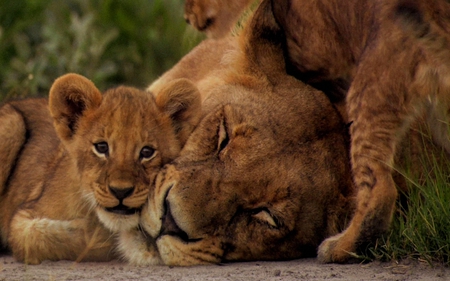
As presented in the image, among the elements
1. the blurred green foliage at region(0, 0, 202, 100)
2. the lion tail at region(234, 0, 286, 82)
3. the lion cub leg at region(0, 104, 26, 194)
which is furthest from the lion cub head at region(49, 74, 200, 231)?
the blurred green foliage at region(0, 0, 202, 100)

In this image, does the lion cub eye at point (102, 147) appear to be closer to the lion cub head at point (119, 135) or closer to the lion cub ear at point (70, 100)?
the lion cub head at point (119, 135)

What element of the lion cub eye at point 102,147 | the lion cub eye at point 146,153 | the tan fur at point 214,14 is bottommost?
the lion cub eye at point 146,153

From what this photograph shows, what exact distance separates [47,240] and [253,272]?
90 centimetres

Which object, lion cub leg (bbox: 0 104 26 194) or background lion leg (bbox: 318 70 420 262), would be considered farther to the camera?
lion cub leg (bbox: 0 104 26 194)

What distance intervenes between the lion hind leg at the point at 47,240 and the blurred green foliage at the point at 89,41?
270 cm

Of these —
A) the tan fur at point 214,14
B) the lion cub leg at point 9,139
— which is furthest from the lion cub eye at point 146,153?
the tan fur at point 214,14

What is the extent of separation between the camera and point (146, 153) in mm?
3359

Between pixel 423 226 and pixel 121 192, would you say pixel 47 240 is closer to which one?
pixel 121 192

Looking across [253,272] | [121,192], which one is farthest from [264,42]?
[253,272]

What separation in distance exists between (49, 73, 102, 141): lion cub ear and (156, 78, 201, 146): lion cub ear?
0.26 m

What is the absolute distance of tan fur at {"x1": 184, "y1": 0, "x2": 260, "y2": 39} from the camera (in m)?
4.46

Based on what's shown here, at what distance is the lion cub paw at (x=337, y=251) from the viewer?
10.7ft

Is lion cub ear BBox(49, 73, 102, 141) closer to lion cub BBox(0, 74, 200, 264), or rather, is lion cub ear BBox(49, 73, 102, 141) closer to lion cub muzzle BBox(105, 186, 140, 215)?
lion cub BBox(0, 74, 200, 264)

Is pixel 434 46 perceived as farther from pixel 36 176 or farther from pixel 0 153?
pixel 0 153
